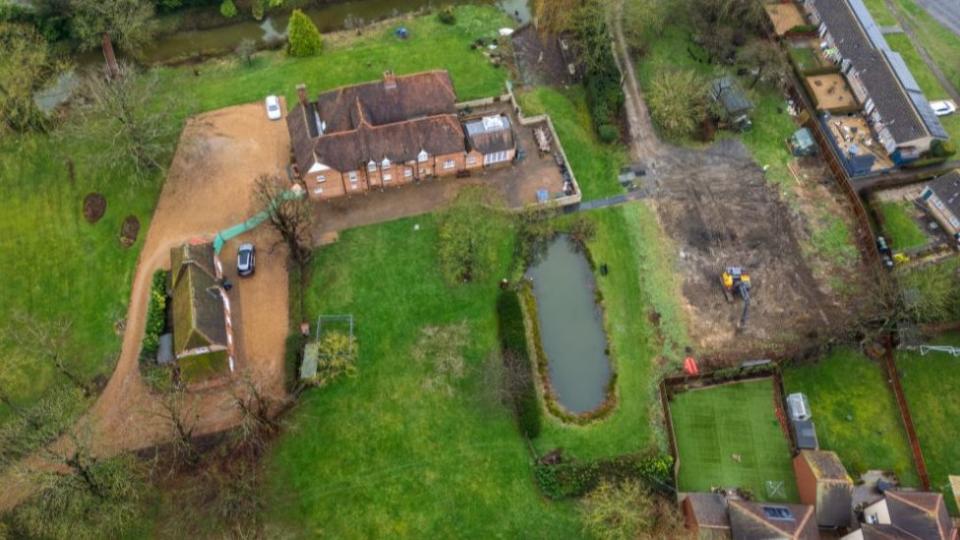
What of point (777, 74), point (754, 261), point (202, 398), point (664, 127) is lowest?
point (202, 398)

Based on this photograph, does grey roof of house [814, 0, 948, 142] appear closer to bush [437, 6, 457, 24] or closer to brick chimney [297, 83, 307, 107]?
bush [437, 6, 457, 24]

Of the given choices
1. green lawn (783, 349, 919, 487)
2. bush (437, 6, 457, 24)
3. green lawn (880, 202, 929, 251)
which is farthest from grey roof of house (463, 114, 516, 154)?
green lawn (880, 202, 929, 251)

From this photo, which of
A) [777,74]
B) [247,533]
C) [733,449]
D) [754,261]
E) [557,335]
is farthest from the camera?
[777,74]

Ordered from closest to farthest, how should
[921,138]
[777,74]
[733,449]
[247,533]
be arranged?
1. [247,533]
2. [733,449]
3. [921,138]
4. [777,74]

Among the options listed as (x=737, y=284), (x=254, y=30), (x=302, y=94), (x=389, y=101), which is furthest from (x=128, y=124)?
(x=737, y=284)

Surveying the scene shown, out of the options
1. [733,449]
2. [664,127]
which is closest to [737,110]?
[664,127]

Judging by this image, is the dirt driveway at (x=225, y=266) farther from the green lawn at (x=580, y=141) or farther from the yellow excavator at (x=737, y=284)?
the yellow excavator at (x=737, y=284)

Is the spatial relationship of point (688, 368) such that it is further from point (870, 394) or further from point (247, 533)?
point (247, 533)
